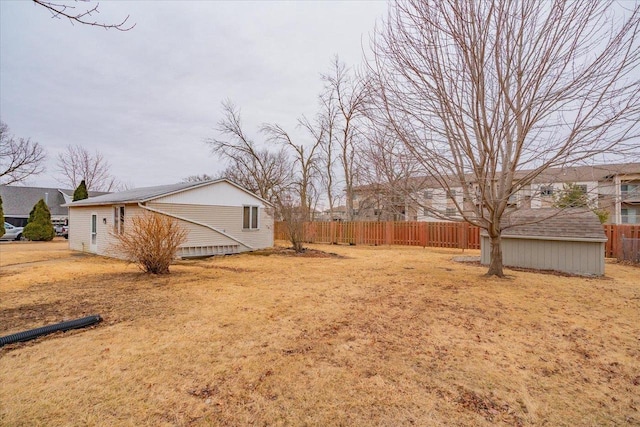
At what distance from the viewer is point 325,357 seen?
328 centimetres

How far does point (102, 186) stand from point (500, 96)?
41528 millimetres

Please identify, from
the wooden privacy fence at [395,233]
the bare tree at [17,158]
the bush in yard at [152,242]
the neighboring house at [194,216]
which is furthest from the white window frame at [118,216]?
the bare tree at [17,158]

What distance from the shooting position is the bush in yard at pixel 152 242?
7598 mm

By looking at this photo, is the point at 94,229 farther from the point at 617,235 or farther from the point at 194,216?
the point at 617,235

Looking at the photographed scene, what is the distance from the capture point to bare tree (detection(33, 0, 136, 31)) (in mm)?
2344

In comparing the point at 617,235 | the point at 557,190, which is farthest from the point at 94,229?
the point at 617,235

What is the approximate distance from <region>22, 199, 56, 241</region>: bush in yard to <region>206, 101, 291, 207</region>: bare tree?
1213 cm

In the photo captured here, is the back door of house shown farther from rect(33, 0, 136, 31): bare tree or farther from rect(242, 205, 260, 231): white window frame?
rect(33, 0, 136, 31): bare tree

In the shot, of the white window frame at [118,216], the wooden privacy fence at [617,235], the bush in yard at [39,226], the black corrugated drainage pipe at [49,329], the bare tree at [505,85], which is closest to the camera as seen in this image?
the black corrugated drainage pipe at [49,329]

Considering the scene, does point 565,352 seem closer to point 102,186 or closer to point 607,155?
point 607,155

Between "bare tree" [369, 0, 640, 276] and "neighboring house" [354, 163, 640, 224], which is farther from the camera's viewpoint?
"neighboring house" [354, 163, 640, 224]

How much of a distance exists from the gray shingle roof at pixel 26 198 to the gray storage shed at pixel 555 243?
116ft

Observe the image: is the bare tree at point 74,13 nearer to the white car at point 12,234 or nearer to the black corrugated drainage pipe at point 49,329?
the black corrugated drainage pipe at point 49,329

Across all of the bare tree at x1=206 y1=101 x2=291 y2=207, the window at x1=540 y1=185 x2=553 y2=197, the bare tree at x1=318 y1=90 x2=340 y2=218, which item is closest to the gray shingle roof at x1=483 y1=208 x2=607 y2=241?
the window at x1=540 y1=185 x2=553 y2=197
